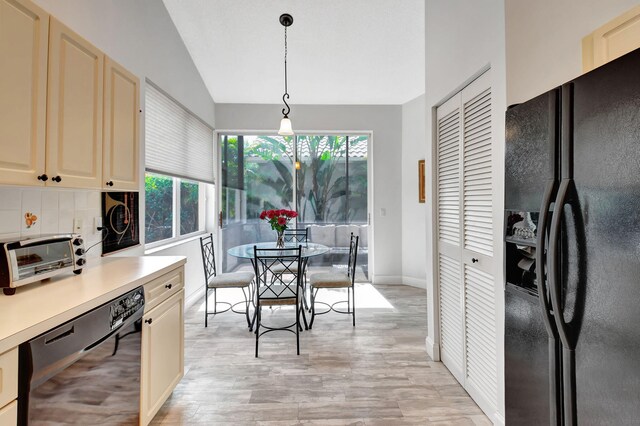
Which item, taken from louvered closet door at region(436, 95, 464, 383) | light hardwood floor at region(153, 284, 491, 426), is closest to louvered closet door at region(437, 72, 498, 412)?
louvered closet door at region(436, 95, 464, 383)

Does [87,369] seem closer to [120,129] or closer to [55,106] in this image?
[55,106]

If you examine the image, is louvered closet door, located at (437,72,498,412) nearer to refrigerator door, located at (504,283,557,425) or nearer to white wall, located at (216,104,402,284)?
refrigerator door, located at (504,283,557,425)

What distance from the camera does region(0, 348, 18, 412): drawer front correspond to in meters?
0.86

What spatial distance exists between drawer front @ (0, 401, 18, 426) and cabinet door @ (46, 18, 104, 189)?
910 millimetres

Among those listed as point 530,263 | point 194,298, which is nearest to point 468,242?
point 530,263

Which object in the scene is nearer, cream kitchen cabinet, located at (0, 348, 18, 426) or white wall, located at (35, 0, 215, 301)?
cream kitchen cabinet, located at (0, 348, 18, 426)

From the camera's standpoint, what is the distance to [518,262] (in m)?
1.16

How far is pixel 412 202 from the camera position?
14.8 ft

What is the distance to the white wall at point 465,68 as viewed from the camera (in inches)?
62.9

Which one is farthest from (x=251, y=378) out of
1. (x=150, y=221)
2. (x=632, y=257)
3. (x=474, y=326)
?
(x=632, y=257)

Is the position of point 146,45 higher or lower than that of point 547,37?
higher

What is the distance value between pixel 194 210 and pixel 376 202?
266 centimetres

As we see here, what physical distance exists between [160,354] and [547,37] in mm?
2537

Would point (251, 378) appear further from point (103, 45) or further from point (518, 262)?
point (103, 45)
